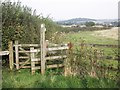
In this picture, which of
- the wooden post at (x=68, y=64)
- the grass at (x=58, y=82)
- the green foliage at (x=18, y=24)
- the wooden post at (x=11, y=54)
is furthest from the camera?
the green foliage at (x=18, y=24)

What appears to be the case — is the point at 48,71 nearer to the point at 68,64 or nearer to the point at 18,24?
the point at 68,64

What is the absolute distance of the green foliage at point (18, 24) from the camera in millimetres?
14633

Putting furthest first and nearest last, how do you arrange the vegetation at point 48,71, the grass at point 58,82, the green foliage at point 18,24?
the green foliage at point 18,24, the vegetation at point 48,71, the grass at point 58,82

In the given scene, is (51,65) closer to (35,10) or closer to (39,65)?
(39,65)

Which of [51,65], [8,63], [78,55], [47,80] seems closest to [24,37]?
[8,63]

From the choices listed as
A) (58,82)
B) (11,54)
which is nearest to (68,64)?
(58,82)

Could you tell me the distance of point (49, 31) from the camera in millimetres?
17641

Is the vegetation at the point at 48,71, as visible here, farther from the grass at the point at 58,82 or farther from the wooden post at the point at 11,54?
the wooden post at the point at 11,54

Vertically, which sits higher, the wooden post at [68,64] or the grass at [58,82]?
the wooden post at [68,64]

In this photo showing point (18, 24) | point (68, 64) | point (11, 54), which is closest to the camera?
point (68, 64)

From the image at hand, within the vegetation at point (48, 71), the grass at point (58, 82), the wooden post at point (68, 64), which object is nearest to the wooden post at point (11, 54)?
the vegetation at point (48, 71)

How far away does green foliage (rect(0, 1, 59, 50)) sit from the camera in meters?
14.6

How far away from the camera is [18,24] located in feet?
49.1

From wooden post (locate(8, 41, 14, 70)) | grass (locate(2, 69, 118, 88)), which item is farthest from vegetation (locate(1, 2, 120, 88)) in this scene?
wooden post (locate(8, 41, 14, 70))
